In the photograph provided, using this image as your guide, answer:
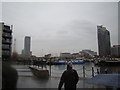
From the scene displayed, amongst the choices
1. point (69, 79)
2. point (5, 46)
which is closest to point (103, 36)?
point (5, 46)

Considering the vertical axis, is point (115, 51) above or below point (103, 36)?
below

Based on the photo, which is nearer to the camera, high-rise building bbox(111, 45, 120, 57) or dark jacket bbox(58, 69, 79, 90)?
dark jacket bbox(58, 69, 79, 90)

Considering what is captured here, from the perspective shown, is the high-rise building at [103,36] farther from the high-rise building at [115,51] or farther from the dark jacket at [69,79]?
the high-rise building at [115,51]

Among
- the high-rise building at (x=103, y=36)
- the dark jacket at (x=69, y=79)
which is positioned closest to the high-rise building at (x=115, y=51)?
the high-rise building at (x=103, y=36)

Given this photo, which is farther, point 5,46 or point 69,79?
point 5,46

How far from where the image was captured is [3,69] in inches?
216

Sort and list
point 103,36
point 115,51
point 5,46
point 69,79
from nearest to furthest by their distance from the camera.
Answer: point 69,79 < point 5,46 < point 103,36 < point 115,51

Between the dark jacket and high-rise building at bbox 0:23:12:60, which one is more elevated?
high-rise building at bbox 0:23:12:60

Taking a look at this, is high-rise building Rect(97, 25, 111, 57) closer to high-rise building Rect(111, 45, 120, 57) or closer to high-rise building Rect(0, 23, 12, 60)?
high-rise building Rect(0, 23, 12, 60)

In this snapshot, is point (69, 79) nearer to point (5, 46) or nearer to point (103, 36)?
point (5, 46)

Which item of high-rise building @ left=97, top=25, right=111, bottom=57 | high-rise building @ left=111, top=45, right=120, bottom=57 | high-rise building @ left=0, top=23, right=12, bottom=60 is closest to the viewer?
high-rise building @ left=0, top=23, right=12, bottom=60

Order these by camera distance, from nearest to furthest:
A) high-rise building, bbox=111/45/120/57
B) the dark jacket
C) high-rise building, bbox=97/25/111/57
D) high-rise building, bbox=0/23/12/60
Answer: the dark jacket → high-rise building, bbox=0/23/12/60 → high-rise building, bbox=97/25/111/57 → high-rise building, bbox=111/45/120/57

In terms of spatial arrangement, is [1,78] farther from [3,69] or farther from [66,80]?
[66,80]

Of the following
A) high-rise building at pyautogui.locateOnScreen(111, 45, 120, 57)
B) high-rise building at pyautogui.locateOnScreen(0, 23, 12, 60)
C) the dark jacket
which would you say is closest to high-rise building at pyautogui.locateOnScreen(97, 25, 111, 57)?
high-rise building at pyautogui.locateOnScreen(0, 23, 12, 60)
